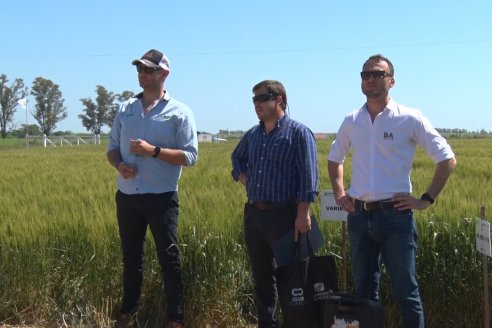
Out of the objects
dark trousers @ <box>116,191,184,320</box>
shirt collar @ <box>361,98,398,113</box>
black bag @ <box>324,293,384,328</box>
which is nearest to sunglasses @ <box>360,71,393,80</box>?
shirt collar @ <box>361,98,398,113</box>

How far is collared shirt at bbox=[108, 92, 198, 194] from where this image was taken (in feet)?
13.7

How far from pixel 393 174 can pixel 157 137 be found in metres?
1.65

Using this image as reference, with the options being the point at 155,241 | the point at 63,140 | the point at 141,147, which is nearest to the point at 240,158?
the point at 141,147

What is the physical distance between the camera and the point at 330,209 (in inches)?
162

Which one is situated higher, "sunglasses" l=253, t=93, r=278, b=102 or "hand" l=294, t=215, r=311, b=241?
"sunglasses" l=253, t=93, r=278, b=102

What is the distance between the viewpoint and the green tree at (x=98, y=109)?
8619 cm

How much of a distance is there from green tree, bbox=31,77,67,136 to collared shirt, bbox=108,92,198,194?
82.7m

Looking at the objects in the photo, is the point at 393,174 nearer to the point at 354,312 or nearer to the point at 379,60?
the point at 379,60

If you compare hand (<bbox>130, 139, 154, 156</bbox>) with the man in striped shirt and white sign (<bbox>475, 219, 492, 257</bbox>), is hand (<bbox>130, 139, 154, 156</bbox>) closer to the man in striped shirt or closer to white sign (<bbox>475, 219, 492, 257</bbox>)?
the man in striped shirt

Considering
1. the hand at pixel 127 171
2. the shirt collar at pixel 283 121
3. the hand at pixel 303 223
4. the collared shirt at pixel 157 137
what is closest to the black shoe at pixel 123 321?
the collared shirt at pixel 157 137

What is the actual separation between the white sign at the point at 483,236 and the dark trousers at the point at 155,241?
1.95m

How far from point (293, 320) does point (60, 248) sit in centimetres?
213

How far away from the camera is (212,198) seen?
21.4 ft

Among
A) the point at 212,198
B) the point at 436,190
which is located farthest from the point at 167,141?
the point at 212,198
